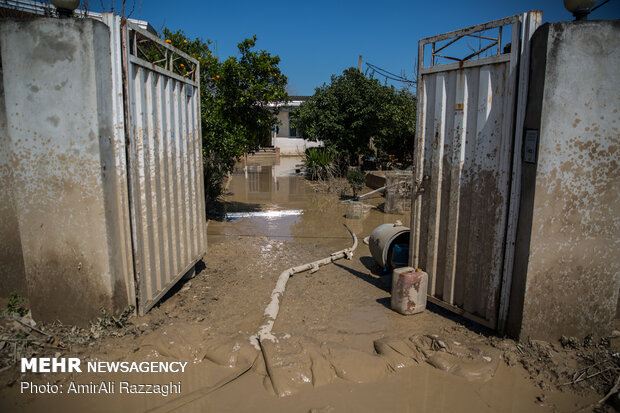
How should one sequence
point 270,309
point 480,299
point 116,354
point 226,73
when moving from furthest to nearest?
1. point 226,73
2. point 270,309
3. point 480,299
4. point 116,354

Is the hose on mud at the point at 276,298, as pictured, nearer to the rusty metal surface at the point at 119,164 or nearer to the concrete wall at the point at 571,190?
the rusty metal surface at the point at 119,164

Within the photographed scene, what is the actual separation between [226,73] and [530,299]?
8.18 meters

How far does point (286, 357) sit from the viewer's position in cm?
371

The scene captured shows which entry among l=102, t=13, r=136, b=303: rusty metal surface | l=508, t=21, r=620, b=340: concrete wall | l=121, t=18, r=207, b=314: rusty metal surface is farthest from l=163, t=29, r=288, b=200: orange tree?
l=508, t=21, r=620, b=340: concrete wall

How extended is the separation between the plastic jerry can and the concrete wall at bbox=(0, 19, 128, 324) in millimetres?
2921

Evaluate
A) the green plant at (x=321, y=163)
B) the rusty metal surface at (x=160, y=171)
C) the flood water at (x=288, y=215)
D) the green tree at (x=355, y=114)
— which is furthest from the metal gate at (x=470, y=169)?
the green tree at (x=355, y=114)

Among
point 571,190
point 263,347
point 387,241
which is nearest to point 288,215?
point 387,241

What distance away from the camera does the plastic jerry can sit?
4.71 m

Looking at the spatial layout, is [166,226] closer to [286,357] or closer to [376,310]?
[286,357]

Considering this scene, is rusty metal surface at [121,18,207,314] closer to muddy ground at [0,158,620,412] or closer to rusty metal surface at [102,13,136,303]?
rusty metal surface at [102,13,136,303]

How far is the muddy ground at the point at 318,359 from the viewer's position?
3246mm

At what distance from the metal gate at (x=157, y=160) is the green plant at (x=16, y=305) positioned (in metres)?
1.43

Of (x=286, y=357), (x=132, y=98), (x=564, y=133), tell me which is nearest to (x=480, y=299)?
(x=564, y=133)

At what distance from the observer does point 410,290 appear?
472 cm
